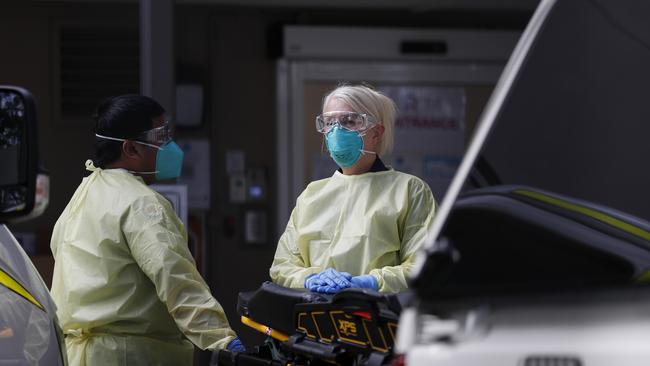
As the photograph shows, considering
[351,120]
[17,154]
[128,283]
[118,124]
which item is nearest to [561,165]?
[17,154]

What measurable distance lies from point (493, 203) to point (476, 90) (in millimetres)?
7376

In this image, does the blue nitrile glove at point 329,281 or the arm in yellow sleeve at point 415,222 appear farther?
the arm in yellow sleeve at point 415,222

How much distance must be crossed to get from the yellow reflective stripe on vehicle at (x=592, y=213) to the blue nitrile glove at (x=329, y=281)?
1465 millimetres

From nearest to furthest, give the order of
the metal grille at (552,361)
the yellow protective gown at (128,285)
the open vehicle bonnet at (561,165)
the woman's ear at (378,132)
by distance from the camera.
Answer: the metal grille at (552,361) < the open vehicle bonnet at (561,165) < the yellow protective gown at (128,285) < the woman's ear at (378,132)

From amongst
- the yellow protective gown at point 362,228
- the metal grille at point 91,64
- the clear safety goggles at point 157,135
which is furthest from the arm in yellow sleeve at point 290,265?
the metal grille at point 91,64

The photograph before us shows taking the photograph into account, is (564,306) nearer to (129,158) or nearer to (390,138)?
(390,138)

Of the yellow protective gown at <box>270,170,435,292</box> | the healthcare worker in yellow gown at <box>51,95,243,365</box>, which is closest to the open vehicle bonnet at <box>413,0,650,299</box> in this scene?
the yellow protective gown at <box>270,170,435,292</box>

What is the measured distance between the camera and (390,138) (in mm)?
4246

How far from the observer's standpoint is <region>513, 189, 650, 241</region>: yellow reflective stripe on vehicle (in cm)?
219

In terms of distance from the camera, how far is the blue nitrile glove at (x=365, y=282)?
3.68m

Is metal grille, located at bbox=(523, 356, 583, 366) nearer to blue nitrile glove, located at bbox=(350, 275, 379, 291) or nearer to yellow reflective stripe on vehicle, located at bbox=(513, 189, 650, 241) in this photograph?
yellow reflective stripe on vehicle, located at bbox=(513, 189, 650, 241)

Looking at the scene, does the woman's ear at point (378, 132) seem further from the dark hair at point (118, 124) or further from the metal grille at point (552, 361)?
the metal grille at point (552, 361)

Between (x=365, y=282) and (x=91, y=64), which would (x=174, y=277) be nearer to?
(x=365, y=282)

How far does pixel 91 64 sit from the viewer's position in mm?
8742
